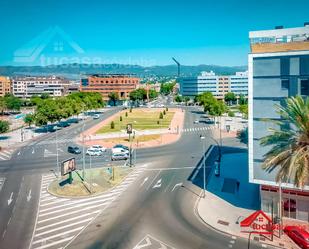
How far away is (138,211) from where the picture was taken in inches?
1550

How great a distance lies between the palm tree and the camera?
2681 centimetres

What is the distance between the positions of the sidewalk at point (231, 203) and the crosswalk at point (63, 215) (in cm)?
1279

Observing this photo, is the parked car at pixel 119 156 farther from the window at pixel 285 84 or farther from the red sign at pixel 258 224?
the window at pixel 285 84

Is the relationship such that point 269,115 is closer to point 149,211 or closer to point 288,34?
point 288,34

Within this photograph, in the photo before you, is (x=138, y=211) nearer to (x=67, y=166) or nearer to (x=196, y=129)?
(x=67, y=166)

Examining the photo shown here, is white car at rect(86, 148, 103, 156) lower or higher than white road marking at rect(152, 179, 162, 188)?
higher

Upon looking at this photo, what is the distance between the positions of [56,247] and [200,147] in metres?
52.3

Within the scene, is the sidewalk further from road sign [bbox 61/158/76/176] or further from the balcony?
road sign [bbox 61/158/76/176]

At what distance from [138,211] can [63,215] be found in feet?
29.7

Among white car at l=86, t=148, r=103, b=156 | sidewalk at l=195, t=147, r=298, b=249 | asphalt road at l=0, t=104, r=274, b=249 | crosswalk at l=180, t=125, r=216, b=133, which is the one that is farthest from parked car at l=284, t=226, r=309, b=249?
crosswalk at l=180, t=125, r=216, b=133

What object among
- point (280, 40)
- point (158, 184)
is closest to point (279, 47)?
point (280, 40)

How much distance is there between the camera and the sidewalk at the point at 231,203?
33.1 metres

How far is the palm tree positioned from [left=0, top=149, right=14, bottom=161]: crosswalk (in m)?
59.9

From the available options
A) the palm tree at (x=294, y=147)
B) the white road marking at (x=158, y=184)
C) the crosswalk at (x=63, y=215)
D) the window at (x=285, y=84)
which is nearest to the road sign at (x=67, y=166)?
the crosswalk at (x=63, y=215)
